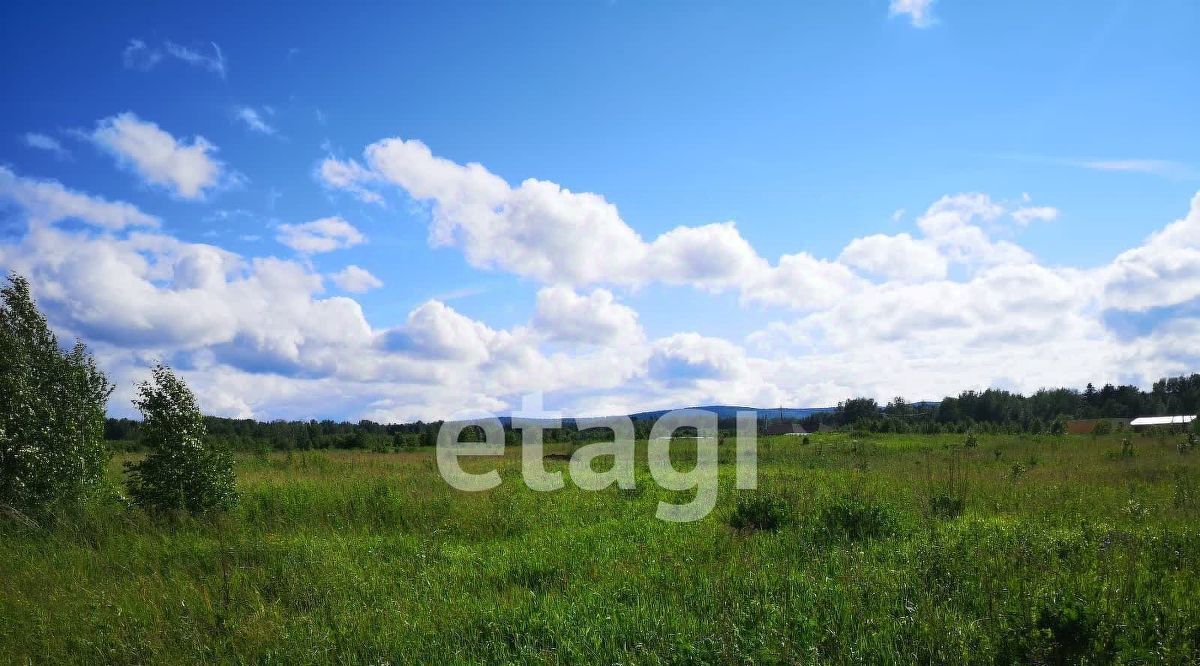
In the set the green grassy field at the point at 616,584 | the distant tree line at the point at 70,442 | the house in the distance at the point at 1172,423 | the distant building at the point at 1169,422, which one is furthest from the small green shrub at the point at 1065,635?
the distant building at the point at 1169,422

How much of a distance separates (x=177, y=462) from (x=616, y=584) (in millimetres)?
9779

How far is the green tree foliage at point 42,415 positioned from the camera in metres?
12.3

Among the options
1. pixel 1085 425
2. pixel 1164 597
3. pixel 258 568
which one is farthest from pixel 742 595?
pixel 1085 425

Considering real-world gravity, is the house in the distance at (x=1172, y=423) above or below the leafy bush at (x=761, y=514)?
below

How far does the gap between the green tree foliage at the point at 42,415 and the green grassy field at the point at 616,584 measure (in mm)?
1182

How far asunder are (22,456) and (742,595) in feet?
45.7

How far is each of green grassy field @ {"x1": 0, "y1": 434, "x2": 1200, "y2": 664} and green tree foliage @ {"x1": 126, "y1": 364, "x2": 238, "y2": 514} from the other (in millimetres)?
502

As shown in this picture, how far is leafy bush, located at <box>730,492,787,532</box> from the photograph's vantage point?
30.2ft

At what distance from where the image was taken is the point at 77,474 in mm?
13039

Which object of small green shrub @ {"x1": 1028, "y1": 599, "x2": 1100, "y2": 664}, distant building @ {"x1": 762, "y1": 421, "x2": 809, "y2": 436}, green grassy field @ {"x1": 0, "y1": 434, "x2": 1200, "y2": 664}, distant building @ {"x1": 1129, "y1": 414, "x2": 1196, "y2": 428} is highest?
small green shrub @ {"x1": 1028, "y1": 599, "x2": 1100, "y2": 664}

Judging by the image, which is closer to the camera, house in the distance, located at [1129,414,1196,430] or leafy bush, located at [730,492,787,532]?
leafy bush, located at [730,492,787,532]

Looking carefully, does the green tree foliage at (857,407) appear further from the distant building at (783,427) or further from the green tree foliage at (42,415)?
the green tree foliage at (42,415)

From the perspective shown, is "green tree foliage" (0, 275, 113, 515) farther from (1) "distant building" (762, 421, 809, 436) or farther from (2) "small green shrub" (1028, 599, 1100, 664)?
(1) "distant building" (762, 421, 809, 436)

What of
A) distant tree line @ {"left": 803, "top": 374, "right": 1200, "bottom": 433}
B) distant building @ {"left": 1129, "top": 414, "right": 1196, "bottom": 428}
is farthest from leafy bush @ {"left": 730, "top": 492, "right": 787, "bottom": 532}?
distant tree line @ {"left": 803, "top": 374, "right": 1200, "bottom": 433}
